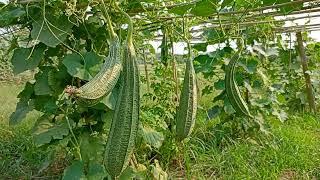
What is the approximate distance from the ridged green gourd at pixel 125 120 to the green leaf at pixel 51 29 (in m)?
0.74

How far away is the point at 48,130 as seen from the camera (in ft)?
7.22

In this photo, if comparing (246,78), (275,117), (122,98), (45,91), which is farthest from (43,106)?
(275,117)

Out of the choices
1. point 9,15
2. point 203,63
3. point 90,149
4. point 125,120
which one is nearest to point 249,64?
point 203,63

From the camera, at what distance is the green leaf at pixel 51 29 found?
199 cm

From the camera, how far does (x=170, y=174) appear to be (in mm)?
3617

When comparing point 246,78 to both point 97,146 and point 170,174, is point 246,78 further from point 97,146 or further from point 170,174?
point 97,146

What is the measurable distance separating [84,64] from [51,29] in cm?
20

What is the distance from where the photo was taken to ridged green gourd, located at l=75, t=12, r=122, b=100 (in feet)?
3.66

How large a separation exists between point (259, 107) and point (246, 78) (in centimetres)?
28

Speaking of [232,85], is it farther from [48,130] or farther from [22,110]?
[22,110]

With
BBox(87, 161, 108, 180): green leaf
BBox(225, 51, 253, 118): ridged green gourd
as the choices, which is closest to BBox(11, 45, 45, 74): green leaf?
BBox(87, 161, 108, 180): green leaf

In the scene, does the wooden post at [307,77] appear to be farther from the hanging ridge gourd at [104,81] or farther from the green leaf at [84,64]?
the hanging ridge gourd at [104,81]

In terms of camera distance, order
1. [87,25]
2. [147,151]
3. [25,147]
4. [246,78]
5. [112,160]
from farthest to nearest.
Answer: [25,147]
[246,78]
[147,151]
[87,25]
[112,160]

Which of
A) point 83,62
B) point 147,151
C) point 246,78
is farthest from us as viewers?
point 246,78
